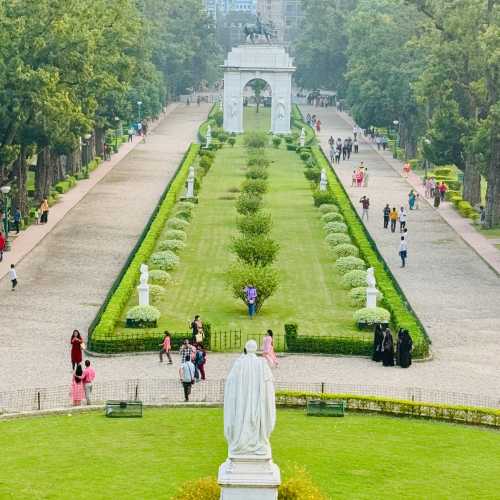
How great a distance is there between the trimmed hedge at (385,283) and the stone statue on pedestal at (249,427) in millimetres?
17354

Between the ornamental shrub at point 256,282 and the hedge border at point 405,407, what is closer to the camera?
the hedge border at point 405,407

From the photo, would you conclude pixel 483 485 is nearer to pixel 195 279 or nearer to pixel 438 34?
pixel 195 279

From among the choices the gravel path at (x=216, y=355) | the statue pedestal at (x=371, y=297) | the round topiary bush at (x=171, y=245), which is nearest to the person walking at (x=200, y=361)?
the gravel path at (x=216, y=355)

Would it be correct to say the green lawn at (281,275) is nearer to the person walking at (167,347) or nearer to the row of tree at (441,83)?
the person walking at (167,347)

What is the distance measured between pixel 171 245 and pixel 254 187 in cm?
1798

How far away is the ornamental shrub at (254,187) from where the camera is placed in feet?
225

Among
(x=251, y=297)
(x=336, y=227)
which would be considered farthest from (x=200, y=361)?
(x=336, y=227)

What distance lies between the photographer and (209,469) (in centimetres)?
2498

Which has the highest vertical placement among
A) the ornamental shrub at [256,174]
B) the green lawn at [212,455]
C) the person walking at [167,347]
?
the ornamental shrub at [256,174]

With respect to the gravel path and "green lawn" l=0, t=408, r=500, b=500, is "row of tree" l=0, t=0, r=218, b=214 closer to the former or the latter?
the gravel path

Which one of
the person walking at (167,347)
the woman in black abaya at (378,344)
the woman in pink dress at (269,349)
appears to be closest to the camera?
the woman in pink dress at (269,349)

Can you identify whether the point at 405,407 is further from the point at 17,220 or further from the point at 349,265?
the point at 17,220

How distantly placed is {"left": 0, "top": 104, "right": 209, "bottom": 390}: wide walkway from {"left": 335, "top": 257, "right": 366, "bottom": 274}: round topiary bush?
717 cm

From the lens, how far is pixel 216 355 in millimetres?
36344
